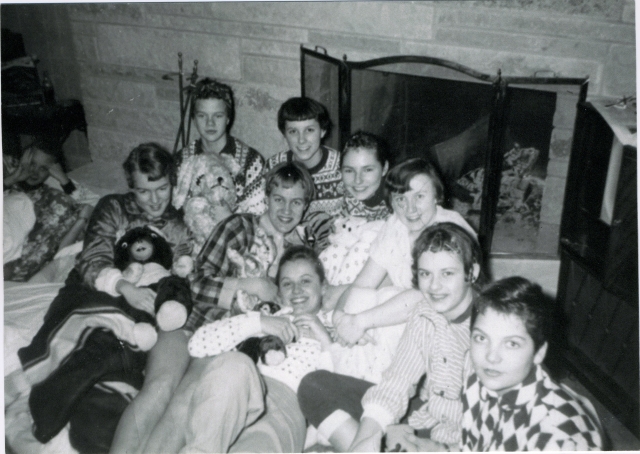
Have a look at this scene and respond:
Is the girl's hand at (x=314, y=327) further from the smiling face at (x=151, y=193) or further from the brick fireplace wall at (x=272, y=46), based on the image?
the brick fireplace wall at (x=272, y=46)

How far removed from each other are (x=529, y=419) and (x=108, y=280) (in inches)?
49.2

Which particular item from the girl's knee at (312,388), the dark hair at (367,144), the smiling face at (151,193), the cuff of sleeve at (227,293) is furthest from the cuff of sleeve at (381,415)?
the smiling face at (151,193)

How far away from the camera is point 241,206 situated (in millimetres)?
2059

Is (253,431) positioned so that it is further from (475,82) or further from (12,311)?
(475,82)

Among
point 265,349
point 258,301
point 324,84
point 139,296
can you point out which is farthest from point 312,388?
point 324,84

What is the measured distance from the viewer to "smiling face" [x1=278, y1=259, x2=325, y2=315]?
150 centimetres

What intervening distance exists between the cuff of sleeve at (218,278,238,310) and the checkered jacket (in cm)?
79

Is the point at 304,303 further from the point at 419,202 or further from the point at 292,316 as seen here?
the point at 419,202

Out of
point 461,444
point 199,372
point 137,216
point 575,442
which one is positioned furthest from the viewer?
point 137,216

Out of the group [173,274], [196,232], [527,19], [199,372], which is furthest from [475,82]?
[199,372]

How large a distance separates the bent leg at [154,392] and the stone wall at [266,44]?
1321 mm

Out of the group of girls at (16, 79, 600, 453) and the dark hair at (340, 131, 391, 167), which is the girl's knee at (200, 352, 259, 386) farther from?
the dark hair at (340, 131, 391, 167)

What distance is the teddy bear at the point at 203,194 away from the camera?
5.91ft

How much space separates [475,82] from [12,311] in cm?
180
